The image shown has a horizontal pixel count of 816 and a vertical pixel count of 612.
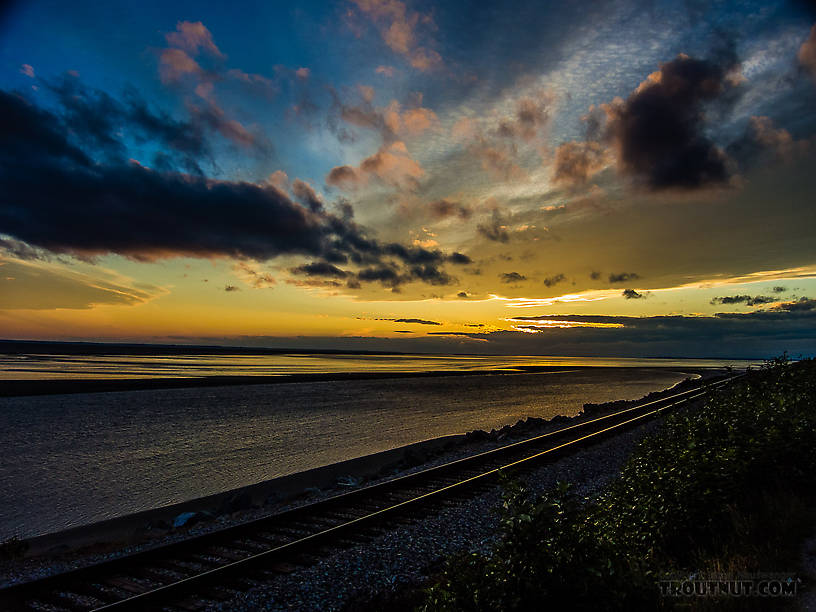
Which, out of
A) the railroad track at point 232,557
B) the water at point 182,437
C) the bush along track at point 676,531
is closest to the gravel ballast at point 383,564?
the railroad track at point 232,557

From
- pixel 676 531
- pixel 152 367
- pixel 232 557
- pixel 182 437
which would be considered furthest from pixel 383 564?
pixel 152 367

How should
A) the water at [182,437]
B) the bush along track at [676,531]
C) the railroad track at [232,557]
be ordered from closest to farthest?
the bush along track at [676,531] < the railroad track at [232,557] < the water at [182,437]

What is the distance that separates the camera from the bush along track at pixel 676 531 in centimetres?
432

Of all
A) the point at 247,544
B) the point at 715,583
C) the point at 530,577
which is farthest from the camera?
the point at 247,544

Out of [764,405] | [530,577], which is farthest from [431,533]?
[764,405]

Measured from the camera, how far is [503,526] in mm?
4504

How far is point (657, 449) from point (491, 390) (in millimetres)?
47644

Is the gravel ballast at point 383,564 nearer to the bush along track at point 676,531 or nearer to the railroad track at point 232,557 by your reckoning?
the railroad track at point 232,557

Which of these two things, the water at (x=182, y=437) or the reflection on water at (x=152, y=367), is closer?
the water at (x=182, y=437)

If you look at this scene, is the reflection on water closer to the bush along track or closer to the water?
the water

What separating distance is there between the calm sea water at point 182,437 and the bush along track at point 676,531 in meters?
12.9

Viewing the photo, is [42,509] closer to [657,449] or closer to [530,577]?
[530,577]

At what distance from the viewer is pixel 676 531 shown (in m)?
6.02

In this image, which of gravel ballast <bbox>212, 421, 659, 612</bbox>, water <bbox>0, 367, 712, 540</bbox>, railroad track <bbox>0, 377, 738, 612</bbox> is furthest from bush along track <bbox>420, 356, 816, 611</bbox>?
water <bbox>0, 367, 712, 540</bbox>
